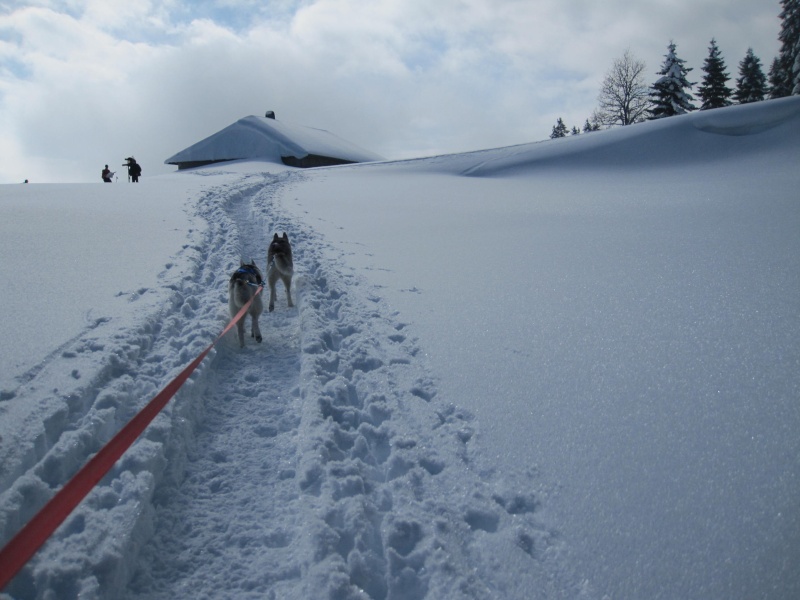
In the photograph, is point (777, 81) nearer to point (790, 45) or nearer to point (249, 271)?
point (790, 45)

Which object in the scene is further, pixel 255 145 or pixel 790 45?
pixel 255 145

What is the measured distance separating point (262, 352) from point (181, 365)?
2.67 ft

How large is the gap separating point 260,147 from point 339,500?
39610mm

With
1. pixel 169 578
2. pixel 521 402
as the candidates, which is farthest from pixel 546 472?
pixel 169 578

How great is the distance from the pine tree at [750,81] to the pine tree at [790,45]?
22.9 ft

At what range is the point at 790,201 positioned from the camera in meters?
8.76

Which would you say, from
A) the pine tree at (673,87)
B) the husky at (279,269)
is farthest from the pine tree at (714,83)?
the husky at (279,269)

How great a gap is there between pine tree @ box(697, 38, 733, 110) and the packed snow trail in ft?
138

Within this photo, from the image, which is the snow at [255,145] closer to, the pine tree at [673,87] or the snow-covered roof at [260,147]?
the snow-covered roof at [260,147]

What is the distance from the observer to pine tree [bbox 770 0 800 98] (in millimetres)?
26422

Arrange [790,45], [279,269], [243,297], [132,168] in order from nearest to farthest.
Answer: [243,297] → [279,269] → [132,168] → [790,45]

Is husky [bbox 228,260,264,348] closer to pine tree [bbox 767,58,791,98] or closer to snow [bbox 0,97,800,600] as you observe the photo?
snow [bbox 0,97,800,600]

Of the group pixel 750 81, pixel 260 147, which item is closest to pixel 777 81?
pixel 750 81

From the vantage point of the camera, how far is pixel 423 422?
9.93 feet
